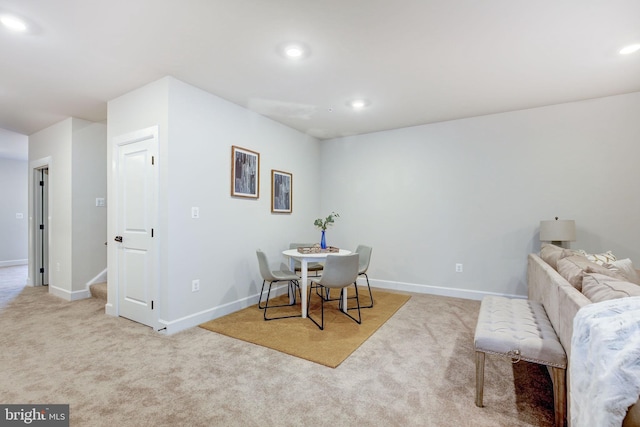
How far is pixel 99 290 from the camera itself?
4.16 m

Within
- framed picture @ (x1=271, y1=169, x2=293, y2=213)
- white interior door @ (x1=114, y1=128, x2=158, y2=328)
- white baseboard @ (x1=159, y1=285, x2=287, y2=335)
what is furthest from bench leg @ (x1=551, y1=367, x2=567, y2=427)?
framed picture @ (x1=271, y1=169, x2=293, y2=213)

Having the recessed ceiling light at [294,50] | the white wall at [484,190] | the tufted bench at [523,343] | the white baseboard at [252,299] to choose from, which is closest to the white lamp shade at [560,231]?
the white wall at [484,190]

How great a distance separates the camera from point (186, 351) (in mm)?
2582

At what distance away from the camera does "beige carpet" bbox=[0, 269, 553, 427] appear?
176 cm

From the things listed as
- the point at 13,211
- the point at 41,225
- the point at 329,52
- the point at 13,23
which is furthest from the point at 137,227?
the point at 13,211

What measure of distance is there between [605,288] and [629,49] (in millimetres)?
2235

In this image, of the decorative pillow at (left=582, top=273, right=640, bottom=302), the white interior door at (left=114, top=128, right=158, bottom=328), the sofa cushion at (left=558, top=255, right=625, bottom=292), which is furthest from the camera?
the white interior door at (left=114, top=128, right=158, bottom=328)

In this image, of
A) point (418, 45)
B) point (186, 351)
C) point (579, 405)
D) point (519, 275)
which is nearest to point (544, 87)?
point (418, 45)

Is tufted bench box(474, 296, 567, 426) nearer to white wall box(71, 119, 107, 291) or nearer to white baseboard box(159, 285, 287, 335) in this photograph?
white baseboard box(159, 285, 287, 335)

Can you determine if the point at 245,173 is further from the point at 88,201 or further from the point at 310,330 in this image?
the point at 88,201

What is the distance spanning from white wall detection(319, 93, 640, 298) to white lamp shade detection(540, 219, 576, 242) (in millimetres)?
487

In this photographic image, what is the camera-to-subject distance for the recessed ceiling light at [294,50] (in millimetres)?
2430

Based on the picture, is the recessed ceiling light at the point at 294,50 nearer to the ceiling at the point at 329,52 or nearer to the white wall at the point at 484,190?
the ceiling at the point at 329,52

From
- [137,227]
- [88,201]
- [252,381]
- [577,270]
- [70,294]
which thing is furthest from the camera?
[88,201]
